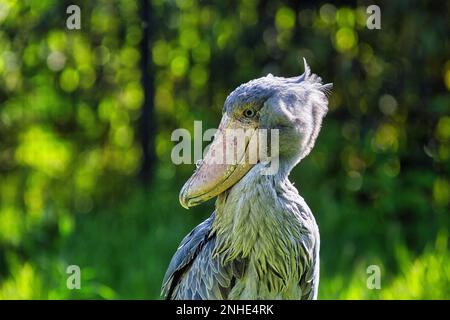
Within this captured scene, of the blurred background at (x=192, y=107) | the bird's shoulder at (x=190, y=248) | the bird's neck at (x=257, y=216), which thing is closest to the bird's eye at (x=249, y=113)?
the bird's neck at (x=257, y=216)

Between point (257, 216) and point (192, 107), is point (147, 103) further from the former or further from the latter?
point (257, 216)

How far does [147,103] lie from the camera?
16.5 feet

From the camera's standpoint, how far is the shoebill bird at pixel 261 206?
1893 millimetres

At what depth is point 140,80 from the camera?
16.8 feet

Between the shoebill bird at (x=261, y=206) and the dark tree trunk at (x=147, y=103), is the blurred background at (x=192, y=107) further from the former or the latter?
the shoebill bird at (x=261, y=206)

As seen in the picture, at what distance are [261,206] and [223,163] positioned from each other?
0.14m

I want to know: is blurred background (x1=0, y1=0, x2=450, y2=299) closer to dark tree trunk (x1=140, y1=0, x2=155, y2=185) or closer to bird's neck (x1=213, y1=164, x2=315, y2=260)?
dark tree trunk (x1=140, y1=0, x2=155, y2=185)

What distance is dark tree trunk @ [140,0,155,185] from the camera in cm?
484

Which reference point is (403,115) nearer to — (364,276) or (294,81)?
(364,276)

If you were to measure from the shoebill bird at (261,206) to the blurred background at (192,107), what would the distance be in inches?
88.8

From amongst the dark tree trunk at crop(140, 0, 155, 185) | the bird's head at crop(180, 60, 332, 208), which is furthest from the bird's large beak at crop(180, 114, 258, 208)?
the dark tree trunk at crop(140, 0, 155, 185)

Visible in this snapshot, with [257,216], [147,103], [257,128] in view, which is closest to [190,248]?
[257,216]

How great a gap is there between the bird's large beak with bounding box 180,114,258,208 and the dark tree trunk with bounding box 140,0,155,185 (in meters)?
2.99

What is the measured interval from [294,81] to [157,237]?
2236mm
